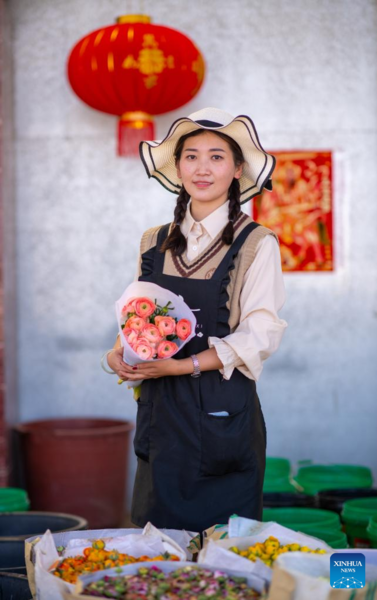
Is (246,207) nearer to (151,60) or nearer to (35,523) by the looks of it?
(151,60)

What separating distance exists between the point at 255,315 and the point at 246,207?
124 inches

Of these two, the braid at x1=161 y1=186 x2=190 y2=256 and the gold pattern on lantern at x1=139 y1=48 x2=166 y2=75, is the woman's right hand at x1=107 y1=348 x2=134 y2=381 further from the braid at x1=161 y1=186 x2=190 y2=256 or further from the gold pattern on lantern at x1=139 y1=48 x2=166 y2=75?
the gold pattern on lantern at x1=139 y1=48 x2=166 y2=75

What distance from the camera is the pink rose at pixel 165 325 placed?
269cm

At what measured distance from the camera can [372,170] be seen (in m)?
5.91

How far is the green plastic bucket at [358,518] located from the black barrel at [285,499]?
31cm

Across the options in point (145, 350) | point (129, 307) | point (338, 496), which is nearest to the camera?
point (145, 350)

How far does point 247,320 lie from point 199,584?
0.94m

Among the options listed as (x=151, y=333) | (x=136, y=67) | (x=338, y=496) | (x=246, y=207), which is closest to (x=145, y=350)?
(x=151, y=333)

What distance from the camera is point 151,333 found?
2.69 meters

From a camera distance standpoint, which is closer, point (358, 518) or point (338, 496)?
point (358, 518)

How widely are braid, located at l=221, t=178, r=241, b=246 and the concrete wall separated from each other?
2.94 metres

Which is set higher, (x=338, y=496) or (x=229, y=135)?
(x=229, y=135)

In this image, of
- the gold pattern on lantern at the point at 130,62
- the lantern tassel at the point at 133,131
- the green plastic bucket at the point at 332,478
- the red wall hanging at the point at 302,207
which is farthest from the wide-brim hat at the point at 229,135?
the red wall hanging at the point at 302,207

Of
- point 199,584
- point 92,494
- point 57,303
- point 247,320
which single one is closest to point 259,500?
point 247,320
